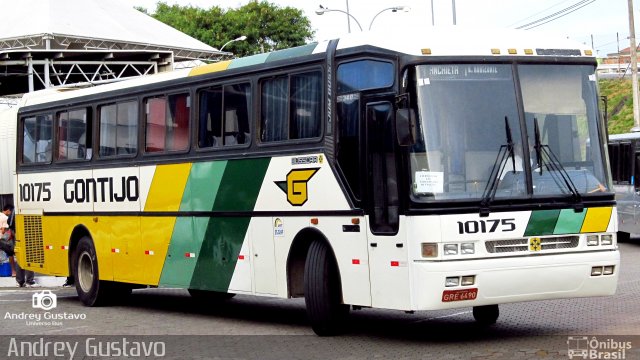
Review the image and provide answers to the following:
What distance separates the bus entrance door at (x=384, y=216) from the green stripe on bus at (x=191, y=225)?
331 centimetres

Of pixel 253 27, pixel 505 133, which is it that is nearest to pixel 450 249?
pixel 505 133

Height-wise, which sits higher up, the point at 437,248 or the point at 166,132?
the point at 166,132

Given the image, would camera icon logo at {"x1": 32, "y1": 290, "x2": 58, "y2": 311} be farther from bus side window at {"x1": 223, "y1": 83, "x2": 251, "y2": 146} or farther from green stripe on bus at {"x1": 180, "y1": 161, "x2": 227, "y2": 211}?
bus side window at {"x1": 223, "y1": 83, "x2": 251, "y2": 146}

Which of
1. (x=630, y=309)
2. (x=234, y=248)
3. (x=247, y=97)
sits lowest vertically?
(x=630, y=309)

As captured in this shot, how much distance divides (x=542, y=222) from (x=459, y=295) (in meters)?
1.21

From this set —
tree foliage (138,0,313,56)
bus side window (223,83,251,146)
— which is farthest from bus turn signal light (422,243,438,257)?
tree foliage (138,0,313,56)

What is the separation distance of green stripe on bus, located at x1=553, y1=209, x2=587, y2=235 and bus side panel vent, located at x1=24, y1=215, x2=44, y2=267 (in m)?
11.1

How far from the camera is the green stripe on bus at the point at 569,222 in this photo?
12.2 metres

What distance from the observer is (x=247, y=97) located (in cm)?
1484

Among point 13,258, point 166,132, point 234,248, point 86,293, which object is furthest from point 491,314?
point 13,258

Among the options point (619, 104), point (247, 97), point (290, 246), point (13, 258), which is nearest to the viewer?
point (290, 246)

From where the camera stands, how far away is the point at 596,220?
12.4 meters

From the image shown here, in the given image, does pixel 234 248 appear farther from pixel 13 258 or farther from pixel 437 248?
pixel 13 258

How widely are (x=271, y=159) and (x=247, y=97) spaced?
105 cm
